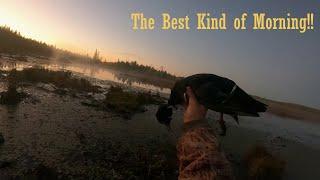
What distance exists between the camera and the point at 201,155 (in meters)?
1.81

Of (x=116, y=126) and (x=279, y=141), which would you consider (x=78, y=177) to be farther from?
(x=279, y=141)

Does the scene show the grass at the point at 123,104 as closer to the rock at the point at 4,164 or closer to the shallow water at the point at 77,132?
the shallow water at the point at 77,132

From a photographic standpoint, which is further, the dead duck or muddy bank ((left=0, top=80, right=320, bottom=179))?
muddy bank ((left=0, top=80, right=320, bottom=179))

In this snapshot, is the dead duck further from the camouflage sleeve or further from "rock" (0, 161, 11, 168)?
"rock" (0, 161, 11, 168)

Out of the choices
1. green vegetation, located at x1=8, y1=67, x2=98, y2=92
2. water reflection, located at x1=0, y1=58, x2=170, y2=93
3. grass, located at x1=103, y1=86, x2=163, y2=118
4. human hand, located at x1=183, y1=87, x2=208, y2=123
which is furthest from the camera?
water reflection, located at x1=0, y1=58, x2=170, y2=93

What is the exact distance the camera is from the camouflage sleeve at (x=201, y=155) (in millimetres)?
1758

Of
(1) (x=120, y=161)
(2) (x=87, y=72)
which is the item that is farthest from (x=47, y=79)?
(2) (x=87, y=72)

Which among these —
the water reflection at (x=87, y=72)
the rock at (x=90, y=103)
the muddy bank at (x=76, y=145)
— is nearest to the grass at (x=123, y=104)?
the rock at (x=90, y=103)

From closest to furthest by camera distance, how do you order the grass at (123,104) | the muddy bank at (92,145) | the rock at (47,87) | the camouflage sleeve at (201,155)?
the camouflage sleeve at (201,155)
the muddy bank at (92,145)
the grass at (123,104)
the rock at (47,87)

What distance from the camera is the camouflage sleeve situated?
1.76m

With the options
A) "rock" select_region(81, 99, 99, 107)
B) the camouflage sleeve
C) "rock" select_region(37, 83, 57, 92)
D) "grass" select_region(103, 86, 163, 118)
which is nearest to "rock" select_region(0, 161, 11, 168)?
the camouflage sleeve

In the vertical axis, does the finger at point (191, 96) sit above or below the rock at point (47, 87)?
above

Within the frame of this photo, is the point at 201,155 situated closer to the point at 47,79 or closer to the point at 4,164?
the point at 4,164

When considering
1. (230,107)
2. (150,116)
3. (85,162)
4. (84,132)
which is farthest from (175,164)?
(230,107)
